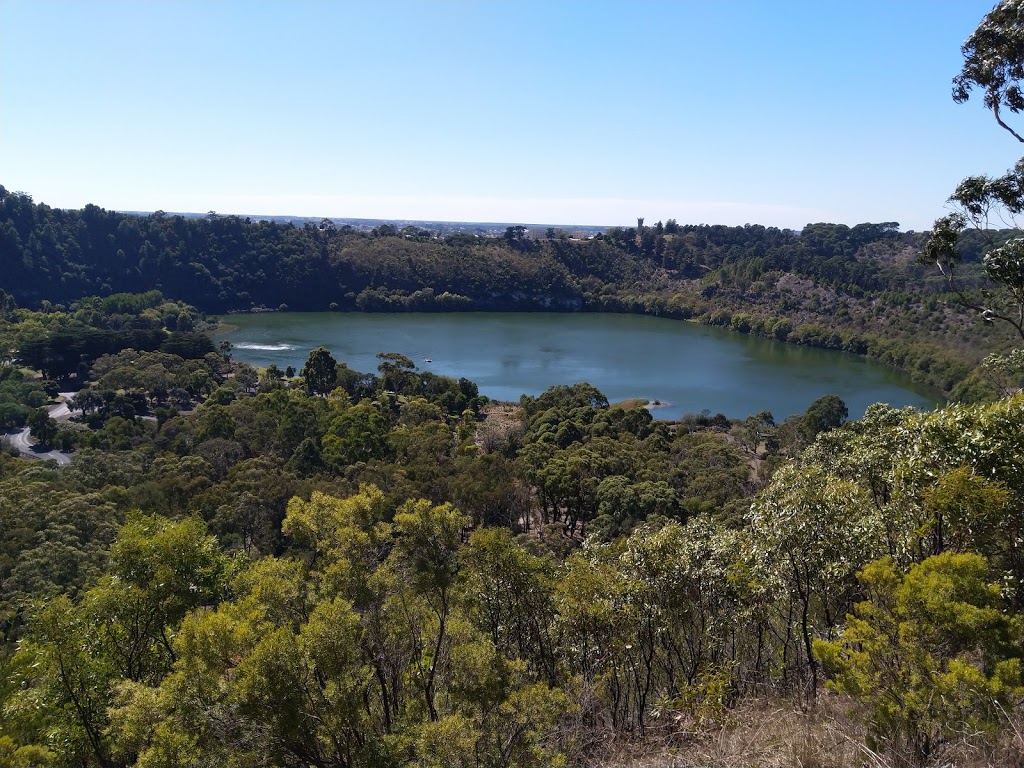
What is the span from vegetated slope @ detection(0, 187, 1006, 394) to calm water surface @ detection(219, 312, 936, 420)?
448 centimetres

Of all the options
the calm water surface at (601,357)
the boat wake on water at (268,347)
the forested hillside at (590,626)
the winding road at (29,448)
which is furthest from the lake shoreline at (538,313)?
the forested hillside at (590,626)

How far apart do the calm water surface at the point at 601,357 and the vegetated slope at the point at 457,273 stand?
448cm

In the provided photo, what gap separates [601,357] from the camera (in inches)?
2386

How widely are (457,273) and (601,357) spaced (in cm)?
3505

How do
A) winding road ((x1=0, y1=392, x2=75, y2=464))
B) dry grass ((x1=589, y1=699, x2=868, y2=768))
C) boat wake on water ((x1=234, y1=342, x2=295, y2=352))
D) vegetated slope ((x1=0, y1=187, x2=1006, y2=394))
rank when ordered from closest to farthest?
dry grass ((x1=589, y1=699, x2=868, y2=768)), winding road ((x1=0, y1=392, x2=75, y2=464)), boat wake on water ((x1=234, y1=342, x2=295, y2=352)), vegetated slope ((x1=0, y1=187, x2=1006, y2=394))

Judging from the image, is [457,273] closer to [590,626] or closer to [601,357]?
[601,357]

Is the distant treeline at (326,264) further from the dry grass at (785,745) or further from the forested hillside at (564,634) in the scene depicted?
the dry grass at (785,745)

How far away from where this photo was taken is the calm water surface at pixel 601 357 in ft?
159

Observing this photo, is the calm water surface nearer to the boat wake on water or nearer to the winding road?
the boat wake on water

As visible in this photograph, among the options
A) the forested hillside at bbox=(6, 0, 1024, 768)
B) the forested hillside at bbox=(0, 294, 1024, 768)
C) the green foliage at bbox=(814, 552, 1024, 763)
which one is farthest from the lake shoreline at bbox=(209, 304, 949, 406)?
the green foliage at bbox=(814, 552, 1024, 763)

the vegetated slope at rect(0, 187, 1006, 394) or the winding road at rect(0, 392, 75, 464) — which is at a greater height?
the vegetated slope at rect(0, 187, 1006, 394)

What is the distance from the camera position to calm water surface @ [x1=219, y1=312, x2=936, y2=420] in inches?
1912

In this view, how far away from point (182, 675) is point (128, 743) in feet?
3.19

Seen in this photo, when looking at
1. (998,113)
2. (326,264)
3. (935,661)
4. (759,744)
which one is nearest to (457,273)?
(326,264)
